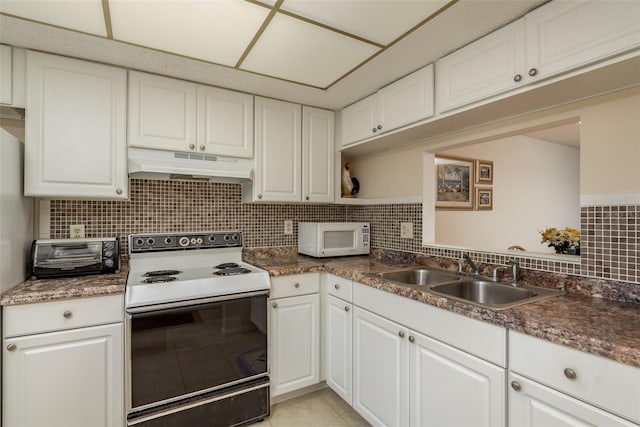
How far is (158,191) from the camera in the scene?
7.04 ft

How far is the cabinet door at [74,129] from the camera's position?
1.61 meters

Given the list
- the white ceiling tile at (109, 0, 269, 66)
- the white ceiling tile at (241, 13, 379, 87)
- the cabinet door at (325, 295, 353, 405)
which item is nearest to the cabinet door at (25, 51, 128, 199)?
the white ceiling tile at (109, 0, 269, 66)

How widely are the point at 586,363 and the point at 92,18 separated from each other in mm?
2233

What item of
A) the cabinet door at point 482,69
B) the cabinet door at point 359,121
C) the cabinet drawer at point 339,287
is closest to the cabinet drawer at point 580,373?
the cabinet drawer at point 339,287

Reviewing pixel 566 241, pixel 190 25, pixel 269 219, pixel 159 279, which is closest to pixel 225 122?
pixel 190 25

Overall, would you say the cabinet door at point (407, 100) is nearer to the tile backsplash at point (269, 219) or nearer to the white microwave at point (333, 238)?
the tile backsplash at point (269, 219)

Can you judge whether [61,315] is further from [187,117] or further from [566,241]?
[566,241]

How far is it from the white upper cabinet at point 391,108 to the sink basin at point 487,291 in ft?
3.11

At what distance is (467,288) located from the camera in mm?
1701

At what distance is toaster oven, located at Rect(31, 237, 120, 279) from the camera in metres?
1.62

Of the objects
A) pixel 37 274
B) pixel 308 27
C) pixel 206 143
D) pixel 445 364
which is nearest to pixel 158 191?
pixel 206 143

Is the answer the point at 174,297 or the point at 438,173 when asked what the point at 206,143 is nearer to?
the point at 174,297

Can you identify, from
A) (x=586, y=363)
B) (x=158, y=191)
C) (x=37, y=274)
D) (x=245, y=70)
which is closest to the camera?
(x=586, y=363)

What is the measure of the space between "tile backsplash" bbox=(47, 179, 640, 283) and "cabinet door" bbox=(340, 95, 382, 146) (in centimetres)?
60
